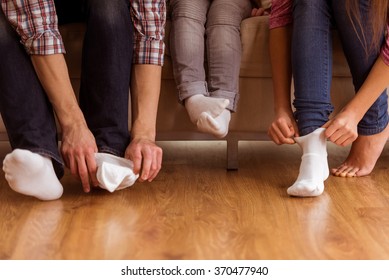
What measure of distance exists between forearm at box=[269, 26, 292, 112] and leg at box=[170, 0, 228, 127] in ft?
0.47

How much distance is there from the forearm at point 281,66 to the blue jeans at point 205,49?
0.32 feet

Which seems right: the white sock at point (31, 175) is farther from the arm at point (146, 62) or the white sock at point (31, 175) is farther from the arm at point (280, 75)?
the arm at point (280, 75)

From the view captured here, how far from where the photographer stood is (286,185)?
1.70 meters

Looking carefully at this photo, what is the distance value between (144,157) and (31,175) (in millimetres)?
250

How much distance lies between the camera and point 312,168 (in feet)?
5.22

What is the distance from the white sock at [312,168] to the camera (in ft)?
5.12

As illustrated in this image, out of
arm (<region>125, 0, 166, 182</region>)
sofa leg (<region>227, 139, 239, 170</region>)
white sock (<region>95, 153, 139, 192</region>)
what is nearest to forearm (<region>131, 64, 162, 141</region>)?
arm (<region>125, 0, 166, 182</region>)

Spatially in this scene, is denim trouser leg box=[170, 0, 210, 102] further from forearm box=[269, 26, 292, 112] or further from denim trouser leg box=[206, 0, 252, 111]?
forearm box=[269, 26, 292, 112]

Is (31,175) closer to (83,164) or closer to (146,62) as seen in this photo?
(83,164)

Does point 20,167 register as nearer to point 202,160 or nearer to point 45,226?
point 45,226

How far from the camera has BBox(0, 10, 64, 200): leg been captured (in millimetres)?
1465

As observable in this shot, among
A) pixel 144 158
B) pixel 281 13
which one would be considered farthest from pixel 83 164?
pixel 281 13

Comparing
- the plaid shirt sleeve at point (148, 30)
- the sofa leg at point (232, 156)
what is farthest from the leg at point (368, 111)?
the plaid shirt sleeve at point (148, 30)
